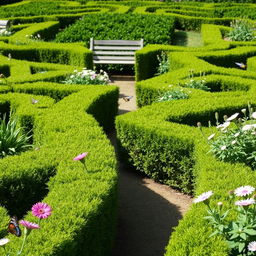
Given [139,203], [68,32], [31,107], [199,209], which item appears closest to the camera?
[199,209]

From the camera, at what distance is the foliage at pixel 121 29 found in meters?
17.3

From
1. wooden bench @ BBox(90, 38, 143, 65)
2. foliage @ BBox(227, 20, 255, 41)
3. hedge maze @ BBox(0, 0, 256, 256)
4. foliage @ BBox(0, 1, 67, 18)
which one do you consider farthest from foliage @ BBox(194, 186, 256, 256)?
foliage @ BBox(0, 1, 67, 18)

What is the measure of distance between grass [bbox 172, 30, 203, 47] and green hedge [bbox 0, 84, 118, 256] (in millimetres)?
10953

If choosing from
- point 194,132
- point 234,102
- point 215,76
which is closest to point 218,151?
point 194,132

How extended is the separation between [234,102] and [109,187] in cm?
384

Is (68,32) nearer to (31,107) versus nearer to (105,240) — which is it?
(31,107)

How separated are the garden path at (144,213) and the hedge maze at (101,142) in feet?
0.71

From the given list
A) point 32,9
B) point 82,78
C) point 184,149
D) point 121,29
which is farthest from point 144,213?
point 32,9

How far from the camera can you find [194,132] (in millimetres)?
7176

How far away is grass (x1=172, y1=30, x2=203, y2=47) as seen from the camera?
18797 mm

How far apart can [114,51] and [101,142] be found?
9.53 meters

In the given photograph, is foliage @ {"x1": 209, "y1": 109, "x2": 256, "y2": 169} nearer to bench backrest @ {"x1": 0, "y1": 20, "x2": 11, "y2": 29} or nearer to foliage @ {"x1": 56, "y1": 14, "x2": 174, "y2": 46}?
foliage @ {"x1": 56, "y1": 14, "x2": 174, "y2": 46}

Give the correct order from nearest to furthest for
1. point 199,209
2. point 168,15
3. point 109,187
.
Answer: point 199,209 < point 109,187 < point 168,15

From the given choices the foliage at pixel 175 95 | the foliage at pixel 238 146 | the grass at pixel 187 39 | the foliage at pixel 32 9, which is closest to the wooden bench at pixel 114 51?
the grass at pixel 187 39
